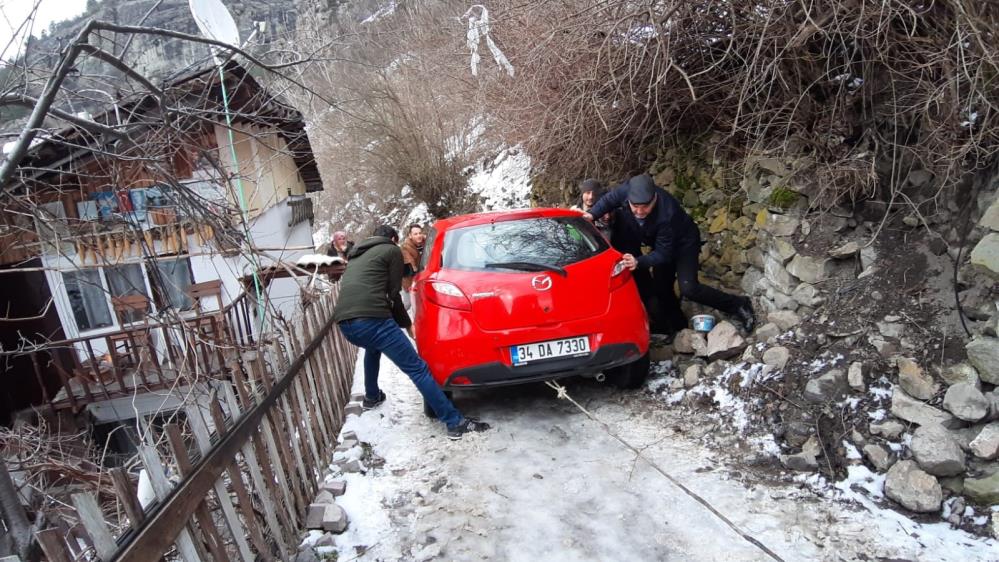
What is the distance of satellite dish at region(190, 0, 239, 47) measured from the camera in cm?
357


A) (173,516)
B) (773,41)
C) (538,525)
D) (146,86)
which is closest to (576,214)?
(773,41)

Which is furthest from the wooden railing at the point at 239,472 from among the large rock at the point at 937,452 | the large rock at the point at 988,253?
the large rock at the point at 988,253

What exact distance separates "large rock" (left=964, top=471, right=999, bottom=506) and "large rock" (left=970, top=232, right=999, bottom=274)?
1.07 meters

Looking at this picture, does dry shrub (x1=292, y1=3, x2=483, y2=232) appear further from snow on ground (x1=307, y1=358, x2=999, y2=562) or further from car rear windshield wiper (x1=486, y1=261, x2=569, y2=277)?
snow on ground (x1=307, y1=358, x2=999, y2=562)

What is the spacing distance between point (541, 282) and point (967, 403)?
252cm

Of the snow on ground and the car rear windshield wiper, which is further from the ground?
the car rear windshield wiper

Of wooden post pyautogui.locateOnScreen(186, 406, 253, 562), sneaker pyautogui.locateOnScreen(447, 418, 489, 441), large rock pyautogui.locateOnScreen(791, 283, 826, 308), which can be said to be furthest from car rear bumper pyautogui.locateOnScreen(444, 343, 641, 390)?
wooden post pyautogui.locateOnScreen(186, 406, 253, 562)

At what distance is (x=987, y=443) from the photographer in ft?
8.51

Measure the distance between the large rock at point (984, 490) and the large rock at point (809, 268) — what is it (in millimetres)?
1751

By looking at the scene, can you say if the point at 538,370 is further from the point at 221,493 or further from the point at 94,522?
the point at 94,522

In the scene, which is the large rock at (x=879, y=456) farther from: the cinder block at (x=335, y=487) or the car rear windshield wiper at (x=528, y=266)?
the cinder block at (x=335, y=487)

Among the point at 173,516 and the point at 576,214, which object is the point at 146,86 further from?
the point at 576,214

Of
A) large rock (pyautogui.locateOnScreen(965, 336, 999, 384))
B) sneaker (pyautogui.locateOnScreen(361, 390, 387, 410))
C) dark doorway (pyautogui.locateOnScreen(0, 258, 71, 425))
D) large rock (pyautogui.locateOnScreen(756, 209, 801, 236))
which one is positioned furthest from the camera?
dark doorway (pyautogui.locateOnScreen(0, 258, 71, 425))

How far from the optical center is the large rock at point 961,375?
2.81m
